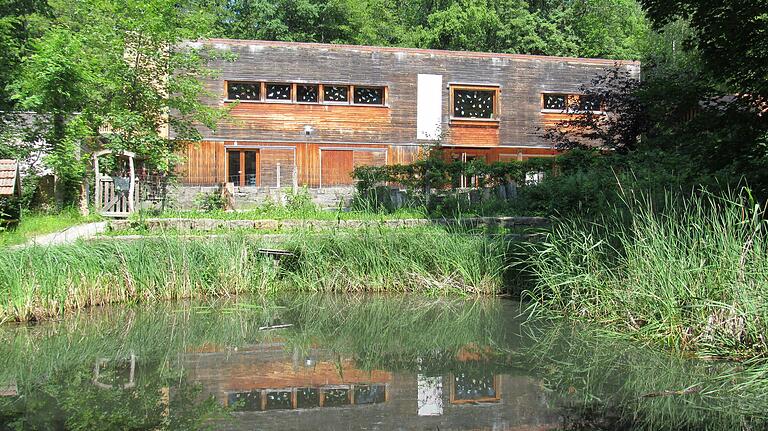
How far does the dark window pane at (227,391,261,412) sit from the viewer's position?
5074 mm

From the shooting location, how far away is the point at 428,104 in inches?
950

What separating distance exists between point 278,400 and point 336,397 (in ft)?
1.47

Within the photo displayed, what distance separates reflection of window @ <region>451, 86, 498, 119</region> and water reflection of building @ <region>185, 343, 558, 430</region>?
745 inches

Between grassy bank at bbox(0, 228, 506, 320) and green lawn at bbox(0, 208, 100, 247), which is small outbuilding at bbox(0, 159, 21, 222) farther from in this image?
grassy bank at bbox(0, 228, 506, 320)

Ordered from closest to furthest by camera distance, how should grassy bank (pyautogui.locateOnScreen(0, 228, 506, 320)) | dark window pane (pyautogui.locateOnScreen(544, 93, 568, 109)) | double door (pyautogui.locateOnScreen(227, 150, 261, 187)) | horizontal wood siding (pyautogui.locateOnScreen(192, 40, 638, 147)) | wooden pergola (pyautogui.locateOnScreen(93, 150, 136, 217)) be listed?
grassy bank (pyautogui.locateOnScreen(0, 228, 506, 320)) → wooden pergola (pyautogui.locateOnScreen(93, 150, 136, 217)) → horizontal wood siding (pyautogui.locateOnScreen(192, 40, 638, 147)) → double door (pyautogui.locateOnScreen(227, 150, 261, 187)) → dark window pane (pyautogui.locateOnScreen(544, 93, 568, 109))

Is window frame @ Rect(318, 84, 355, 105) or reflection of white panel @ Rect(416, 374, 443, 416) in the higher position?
window frame @ Rect(318, 84, 355, 105)

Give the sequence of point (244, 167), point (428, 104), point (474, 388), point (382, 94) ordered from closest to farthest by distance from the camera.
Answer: point (474, 388), point (244, 167), point (382, 94), point (428, 104)

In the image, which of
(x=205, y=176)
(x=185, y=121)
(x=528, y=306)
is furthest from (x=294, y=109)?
(x=528, y=306)

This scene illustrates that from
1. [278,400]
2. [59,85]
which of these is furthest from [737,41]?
[59,85]

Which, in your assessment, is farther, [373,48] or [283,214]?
[373,48]

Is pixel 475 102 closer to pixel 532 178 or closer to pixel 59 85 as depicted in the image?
pixel 532 178

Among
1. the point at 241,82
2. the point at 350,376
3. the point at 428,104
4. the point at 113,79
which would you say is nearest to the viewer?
the point at 350,376

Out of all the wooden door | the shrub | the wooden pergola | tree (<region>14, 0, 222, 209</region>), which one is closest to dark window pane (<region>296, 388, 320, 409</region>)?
the wooden pergola

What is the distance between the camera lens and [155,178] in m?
16.8
